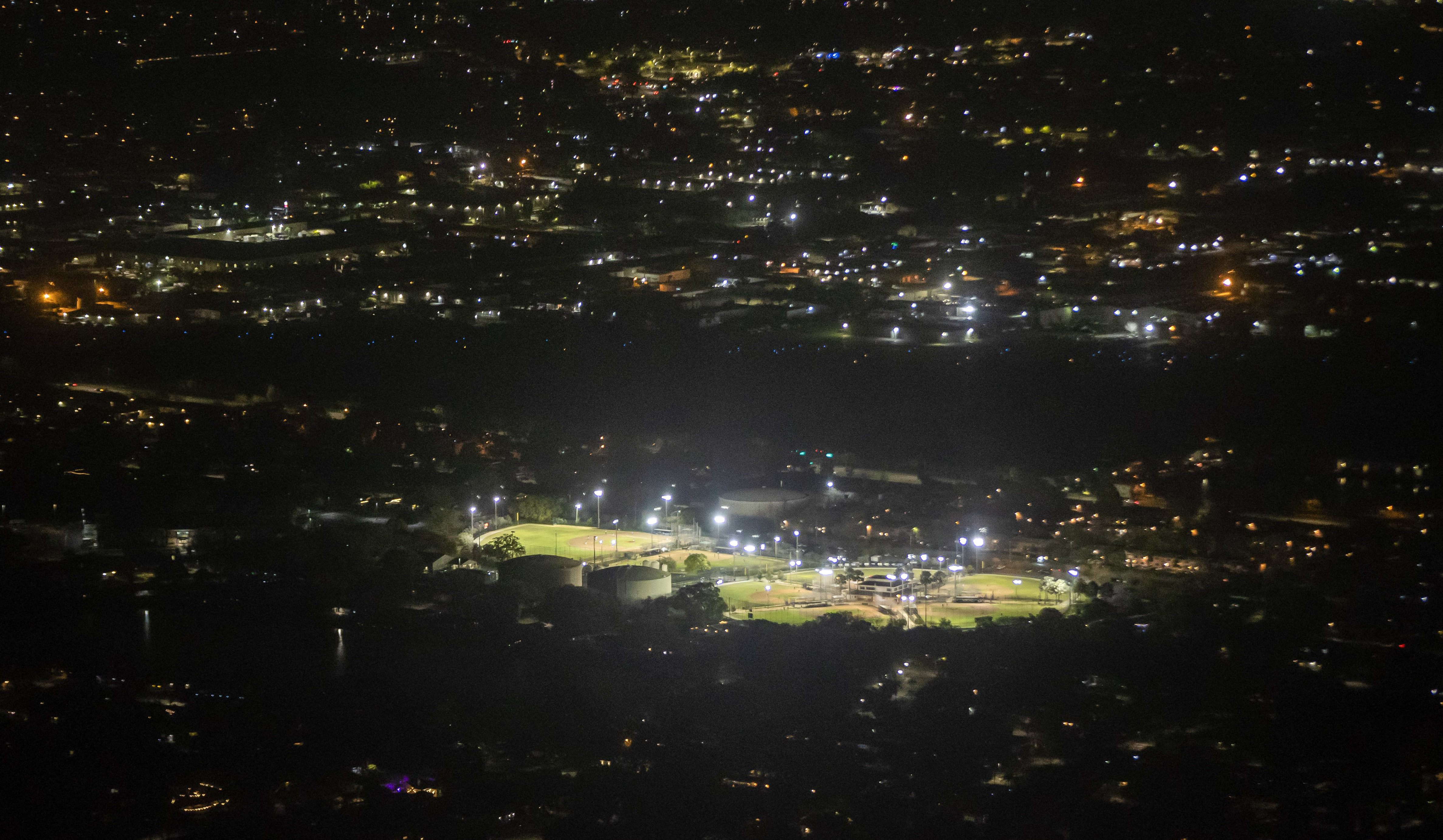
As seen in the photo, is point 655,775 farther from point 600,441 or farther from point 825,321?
point 825,321

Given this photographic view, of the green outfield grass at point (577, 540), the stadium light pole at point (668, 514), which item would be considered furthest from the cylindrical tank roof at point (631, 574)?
the stadium light pole at point (668, 514)

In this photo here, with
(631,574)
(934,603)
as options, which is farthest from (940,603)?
(631,574)

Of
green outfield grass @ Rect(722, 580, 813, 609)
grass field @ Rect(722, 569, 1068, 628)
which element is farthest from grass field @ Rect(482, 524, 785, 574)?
grass field @ Rect(722, 569, 1068, 628)

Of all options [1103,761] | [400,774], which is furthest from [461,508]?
[1103,761]

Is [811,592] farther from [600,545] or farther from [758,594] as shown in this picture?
[600,545]

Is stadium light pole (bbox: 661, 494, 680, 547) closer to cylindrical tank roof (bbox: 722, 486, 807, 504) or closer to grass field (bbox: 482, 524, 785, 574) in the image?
grass field (bbox: 482, 524, 785, 574)

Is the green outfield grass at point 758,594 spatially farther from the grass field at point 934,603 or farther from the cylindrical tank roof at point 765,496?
the cylindrical tank roof at point 765,496
